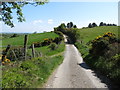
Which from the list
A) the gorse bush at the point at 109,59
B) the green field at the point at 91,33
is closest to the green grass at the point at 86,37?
the green field at the point at 91,33

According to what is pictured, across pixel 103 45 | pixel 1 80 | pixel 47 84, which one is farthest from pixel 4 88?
pixel 103 45

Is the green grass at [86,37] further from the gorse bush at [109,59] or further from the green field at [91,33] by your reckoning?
the gorse bush at [109,59]

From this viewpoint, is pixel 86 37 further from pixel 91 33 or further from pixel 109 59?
pixel 109 59

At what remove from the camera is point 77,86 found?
8.08 meters

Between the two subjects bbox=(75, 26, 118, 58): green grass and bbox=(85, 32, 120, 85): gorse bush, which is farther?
bbox=(75, 26, 118, 58): green grass

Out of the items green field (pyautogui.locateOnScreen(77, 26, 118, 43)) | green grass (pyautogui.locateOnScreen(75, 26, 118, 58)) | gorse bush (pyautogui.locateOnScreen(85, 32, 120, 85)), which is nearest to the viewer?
gorse bush (pyautogui.locateOnScreen(85, 32, 120, 85))

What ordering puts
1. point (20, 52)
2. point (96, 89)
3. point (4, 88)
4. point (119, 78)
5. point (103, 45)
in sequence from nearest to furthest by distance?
point (4, 88) → point (96, 89) → point (119, 78) → point (103, 45) → point (20, 52)

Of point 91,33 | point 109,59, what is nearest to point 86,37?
point 91,33

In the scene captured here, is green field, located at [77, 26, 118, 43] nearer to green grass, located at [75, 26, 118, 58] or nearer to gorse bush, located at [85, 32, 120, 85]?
green grass, located at [75, 26, 118, 58]

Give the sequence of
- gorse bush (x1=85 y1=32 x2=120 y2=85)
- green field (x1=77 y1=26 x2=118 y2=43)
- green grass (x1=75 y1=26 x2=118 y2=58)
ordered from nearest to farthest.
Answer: gorse bush (x1=85 y1=32 x2=120 y2=85) < green grass (x1=75 y1=26 x2=118 y2=58) < green field (x1=77 y1=26 x2=118 y2=43)

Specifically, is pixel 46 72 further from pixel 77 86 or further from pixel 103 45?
pixel 103 45

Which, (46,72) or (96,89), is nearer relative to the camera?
(96,89)

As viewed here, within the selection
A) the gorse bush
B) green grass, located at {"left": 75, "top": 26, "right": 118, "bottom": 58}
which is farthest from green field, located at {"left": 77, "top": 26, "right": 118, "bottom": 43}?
the gorse bush

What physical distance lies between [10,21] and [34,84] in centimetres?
385
